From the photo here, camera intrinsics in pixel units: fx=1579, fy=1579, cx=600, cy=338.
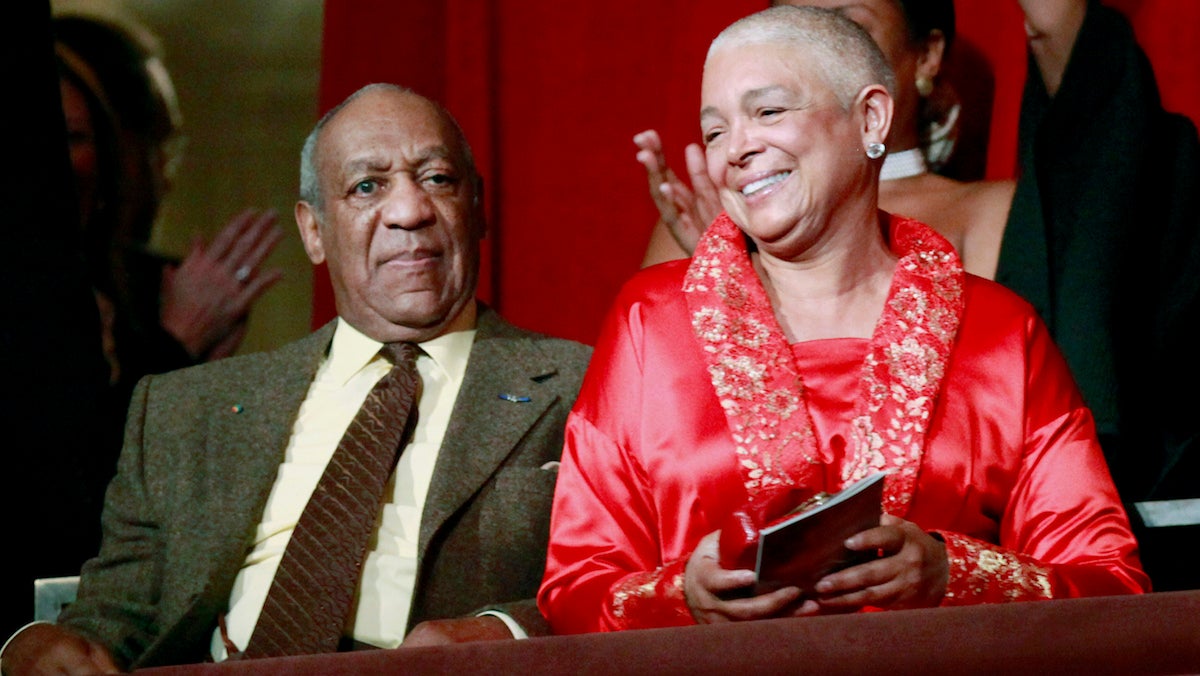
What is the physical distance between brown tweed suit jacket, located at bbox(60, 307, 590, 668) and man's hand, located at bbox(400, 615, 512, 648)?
0.20 m

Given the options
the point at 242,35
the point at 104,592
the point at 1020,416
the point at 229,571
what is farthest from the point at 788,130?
the point at 242,35

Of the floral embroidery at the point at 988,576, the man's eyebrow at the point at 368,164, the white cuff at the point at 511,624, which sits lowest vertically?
the white cuff at the point at 511,624

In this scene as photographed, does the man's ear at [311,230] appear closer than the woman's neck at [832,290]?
No

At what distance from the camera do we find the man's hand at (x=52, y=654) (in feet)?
5.50

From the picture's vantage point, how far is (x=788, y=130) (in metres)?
1.58

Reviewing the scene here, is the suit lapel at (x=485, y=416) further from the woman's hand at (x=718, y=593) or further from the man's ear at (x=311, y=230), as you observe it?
the woman's hand at (x=718, y=593)

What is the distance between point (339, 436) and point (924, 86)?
3.17 ft

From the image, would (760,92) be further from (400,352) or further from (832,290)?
(400,352)

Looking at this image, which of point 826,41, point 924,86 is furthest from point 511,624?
point 924,86

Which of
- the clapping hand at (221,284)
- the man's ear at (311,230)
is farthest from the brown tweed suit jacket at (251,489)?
the clapping hand at (221,284)

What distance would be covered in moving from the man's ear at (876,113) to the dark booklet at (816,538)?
46cm

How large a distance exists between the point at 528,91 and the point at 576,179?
184mm

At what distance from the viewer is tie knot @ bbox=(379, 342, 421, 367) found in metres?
2.01

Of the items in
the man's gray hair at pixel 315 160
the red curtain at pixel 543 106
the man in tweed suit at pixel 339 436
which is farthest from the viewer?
the red curtain at pixel 543 106
